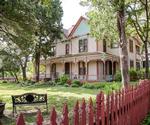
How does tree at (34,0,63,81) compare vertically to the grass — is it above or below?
above

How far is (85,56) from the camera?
3806cm

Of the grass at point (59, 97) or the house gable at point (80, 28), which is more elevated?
the house gable at point (80, 28)

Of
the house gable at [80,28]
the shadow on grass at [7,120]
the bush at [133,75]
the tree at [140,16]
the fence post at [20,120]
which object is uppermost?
the house gable at [80,28]

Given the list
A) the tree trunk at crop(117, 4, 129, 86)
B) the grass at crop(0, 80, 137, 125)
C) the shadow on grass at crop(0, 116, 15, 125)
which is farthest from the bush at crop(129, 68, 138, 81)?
the shadow on grass at crop(0, 116, 15, 125)

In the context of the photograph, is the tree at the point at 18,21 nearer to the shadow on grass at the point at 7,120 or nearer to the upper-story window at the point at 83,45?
the shadow on grass at the point at 7,120

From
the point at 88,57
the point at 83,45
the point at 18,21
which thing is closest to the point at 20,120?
the point at 18,21

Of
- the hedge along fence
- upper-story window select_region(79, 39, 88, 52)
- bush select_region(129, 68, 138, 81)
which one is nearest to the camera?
the hedge along fence

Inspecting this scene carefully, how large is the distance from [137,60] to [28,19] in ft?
118

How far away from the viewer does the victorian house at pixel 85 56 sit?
124 ft

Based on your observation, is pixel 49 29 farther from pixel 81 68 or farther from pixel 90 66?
pixel 90 66

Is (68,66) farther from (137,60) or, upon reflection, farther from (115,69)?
(137,60)

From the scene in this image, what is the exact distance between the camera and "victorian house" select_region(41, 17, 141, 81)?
37812 millimetres

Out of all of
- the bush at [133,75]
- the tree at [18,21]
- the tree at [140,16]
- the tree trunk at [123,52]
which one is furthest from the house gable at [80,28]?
the tree trunk at [123,52]

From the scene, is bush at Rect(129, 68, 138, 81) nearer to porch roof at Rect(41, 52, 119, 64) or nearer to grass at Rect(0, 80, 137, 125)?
porch roof at Rect(41, 52, 119, 64)
